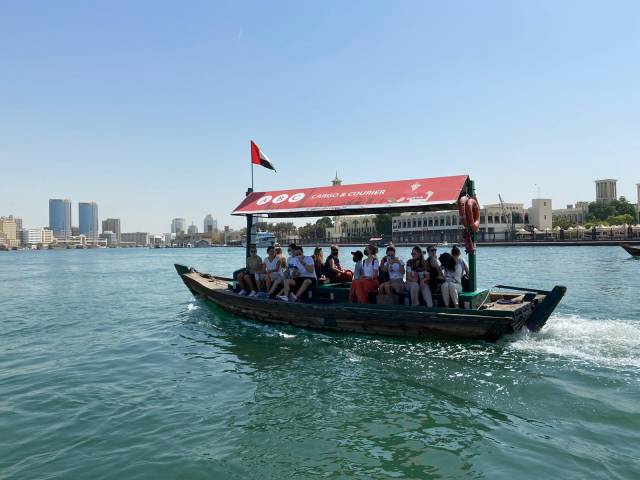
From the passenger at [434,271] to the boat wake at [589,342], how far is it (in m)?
1.90

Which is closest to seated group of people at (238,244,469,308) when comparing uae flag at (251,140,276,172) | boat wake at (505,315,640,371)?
boat wake at (505,315,640,371)

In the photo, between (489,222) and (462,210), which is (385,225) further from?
(462,210)

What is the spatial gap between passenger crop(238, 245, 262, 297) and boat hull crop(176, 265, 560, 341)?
1.92 ft

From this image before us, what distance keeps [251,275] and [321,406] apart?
25.3 ft

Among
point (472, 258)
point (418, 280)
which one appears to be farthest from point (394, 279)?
point (472, 258)

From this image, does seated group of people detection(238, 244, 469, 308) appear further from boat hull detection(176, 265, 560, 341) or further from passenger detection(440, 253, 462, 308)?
boat hull detection(176, 265, 560, 341)

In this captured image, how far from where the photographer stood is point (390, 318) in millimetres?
10711

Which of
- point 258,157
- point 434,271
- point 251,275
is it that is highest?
point 258,157

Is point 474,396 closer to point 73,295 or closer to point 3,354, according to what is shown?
point 3,354

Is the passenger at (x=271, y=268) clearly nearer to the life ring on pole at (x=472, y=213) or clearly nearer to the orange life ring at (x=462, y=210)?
the orange life ring at (x=462, y=210)

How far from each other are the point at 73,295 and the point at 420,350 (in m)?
21.5

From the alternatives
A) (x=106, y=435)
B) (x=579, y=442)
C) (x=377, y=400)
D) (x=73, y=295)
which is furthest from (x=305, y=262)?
(x=73, y=295)

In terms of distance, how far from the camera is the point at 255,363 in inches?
376

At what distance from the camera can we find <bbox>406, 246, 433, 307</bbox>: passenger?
10742 millimetres
